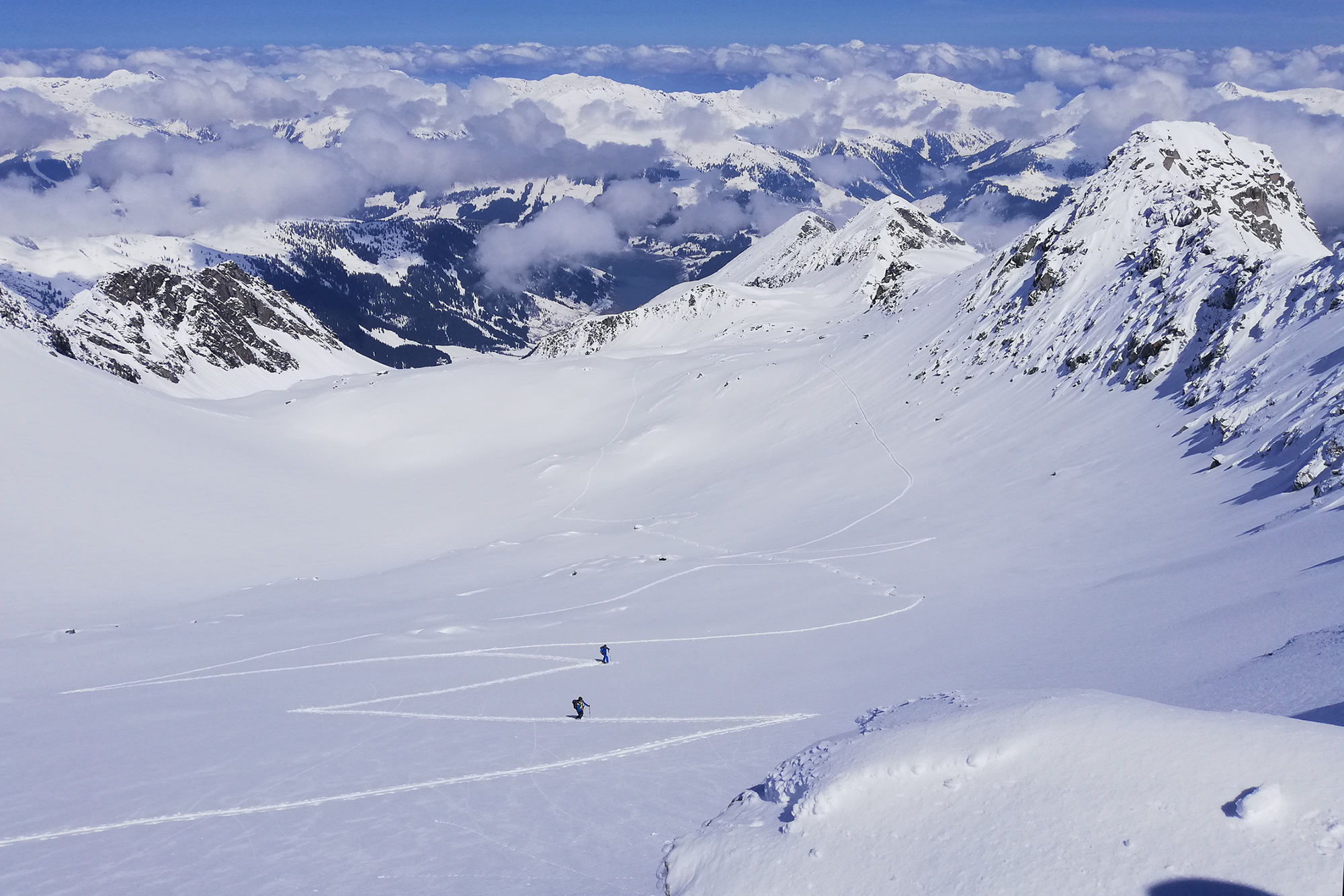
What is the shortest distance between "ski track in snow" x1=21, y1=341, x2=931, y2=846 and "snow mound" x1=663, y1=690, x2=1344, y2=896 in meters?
5.41

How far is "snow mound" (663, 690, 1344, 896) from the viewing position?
28.5 ft

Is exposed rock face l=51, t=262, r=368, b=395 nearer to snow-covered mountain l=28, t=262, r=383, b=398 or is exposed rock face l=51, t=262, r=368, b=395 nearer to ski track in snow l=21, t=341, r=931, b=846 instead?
snow-covered mountain l=28, t=262, r=383, b=398

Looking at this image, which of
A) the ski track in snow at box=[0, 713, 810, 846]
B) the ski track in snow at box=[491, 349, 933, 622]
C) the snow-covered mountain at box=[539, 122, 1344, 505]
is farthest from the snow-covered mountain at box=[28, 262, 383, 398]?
the ski track in snow at box=[0, 713, 810, 846]

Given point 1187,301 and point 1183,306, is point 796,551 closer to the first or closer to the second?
point 1183,306

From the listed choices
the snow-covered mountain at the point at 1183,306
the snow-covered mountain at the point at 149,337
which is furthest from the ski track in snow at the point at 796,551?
the snow-covered mountain at the point at 149,337

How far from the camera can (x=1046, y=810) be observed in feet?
32.8

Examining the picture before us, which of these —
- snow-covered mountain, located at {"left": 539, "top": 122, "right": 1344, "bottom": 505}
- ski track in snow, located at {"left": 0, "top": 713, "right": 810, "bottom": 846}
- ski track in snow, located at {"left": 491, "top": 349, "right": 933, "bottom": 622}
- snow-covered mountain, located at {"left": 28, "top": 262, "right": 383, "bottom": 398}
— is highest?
snow-covered mountain, located at {"left": 28, "top": 262, "right": 383, "bottom": 398}

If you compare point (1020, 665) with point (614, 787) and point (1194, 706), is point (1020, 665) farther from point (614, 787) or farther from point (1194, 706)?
point (614, 787)

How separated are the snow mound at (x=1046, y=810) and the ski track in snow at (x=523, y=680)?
5410 millimetres

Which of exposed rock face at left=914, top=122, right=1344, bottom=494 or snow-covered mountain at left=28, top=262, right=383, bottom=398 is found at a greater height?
snow-covered mountain at left=28, top=262, right=383, bottom=398

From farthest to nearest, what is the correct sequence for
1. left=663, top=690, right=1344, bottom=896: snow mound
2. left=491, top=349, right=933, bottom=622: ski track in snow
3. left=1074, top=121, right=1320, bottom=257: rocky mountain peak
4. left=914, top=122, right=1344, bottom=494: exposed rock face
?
left=1074, top=121, right=1320, bottom=257: rocky mountain peak
left=914, top=122, right=1344, bottom=494: exposed rock face
left=491, top=349, right=933, bottom=622: ski track in snow
left=663, top=690, right=1344, bottom=896: snow mound

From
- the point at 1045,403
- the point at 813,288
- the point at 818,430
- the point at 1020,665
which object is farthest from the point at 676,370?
the point at 813,288

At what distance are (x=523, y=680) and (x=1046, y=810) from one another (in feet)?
54.9

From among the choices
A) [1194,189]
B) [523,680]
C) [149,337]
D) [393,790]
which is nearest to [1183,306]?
[1194,189]
